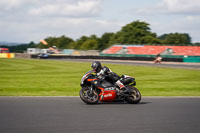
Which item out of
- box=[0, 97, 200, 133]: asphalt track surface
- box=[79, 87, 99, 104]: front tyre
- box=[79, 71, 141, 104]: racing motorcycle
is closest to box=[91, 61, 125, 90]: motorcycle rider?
box=[79, 71, 141, 104]: racing motorcycle

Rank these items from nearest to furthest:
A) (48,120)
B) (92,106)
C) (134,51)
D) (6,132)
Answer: (6,132), (48,120), (92,106), (134,51)

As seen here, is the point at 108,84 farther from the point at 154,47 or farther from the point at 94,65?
the point at 154,47

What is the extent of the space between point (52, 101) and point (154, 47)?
179ft

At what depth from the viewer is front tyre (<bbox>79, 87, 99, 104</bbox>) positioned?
8.82 m

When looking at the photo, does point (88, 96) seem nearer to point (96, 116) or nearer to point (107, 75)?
point (107, 75)

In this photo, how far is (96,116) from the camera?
7.11 m

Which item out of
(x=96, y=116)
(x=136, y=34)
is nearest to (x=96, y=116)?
(x=96, y=116)

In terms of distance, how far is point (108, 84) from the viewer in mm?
9062

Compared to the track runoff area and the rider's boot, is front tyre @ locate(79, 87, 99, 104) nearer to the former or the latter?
the track runoff area

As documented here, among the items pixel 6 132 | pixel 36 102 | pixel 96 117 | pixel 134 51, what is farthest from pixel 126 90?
pixel 134 51

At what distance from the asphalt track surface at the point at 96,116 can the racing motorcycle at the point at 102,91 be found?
219mm

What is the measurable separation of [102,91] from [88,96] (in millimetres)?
453

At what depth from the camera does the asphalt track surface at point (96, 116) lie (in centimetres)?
591

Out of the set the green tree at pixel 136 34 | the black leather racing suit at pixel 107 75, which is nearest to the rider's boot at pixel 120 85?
the black leather racing suit at pixel 107 75
